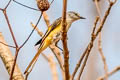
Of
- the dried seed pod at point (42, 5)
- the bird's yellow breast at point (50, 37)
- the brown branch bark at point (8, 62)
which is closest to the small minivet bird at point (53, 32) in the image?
the bird's yellow breast at point (50, 37)

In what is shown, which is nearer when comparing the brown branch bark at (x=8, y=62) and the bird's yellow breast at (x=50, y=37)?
the brown branch bark at (x=8, y=62)

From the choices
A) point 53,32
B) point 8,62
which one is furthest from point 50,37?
point 8,62

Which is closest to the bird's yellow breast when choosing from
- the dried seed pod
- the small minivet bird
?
the small minivet bird

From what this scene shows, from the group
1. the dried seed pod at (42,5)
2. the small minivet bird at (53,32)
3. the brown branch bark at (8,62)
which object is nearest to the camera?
the dried seed pod at (42,5)

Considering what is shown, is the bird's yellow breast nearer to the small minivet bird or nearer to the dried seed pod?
the small minivet bird

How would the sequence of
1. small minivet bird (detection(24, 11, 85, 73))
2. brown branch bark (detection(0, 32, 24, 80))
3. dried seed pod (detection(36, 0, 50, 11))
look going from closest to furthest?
dried seed pod (detection(36, 0, 50, 11)), brown branch bark (detection(0, 32, 24, 80)), small minivet bird (detection(24, 11, 85, 73))

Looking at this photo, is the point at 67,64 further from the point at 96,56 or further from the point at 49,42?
the point at 49,42

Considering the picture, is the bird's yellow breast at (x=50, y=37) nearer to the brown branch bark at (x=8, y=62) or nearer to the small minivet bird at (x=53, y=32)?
the small minivet bird at (x=53, y=32)

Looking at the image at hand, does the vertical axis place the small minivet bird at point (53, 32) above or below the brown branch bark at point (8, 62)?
below

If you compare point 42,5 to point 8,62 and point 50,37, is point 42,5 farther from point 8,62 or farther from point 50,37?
point 50,37

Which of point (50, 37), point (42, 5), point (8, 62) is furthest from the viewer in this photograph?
point (50, 37)

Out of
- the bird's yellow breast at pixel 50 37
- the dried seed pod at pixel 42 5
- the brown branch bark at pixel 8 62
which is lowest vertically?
the bird's yellow breast at pixel 50 37

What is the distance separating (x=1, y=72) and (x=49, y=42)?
141 cm

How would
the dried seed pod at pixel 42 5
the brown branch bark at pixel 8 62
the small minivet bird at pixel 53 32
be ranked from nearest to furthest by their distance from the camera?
the dried seed pod at pixel 42 5, the brown branch bark at pixel 8 62, the small minivet bird at pixel 53 32
